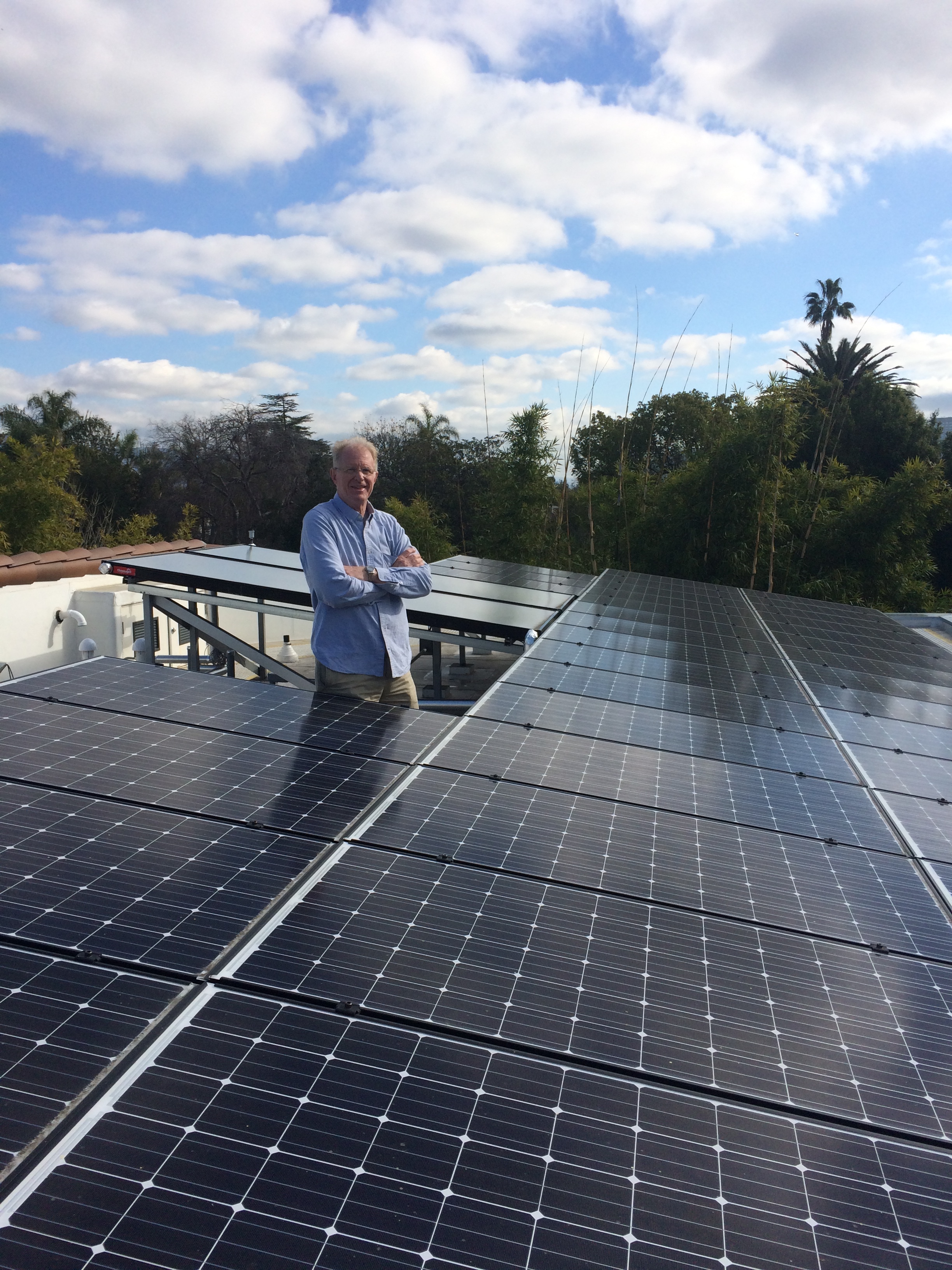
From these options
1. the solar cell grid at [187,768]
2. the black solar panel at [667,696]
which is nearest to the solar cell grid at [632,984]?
the solar cell grid at [187,768]

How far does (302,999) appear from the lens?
2.38 meters

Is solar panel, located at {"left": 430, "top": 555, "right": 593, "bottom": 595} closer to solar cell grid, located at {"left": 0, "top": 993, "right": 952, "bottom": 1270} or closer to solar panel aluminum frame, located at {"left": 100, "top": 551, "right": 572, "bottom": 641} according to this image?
solar panel aluminum frame, located at {"left": 100, "top": 551, "right": 572, "bottom": 641}

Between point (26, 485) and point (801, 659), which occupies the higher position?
point (26, 485)

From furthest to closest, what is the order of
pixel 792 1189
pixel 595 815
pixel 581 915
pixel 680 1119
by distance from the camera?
1. pixel 595 815
2. pixel 581 915
3. pixel 680 1119
4. pixel 792 1189

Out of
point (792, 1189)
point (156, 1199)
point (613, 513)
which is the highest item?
point (613, 513)

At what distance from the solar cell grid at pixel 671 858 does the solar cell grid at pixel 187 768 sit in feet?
0.85

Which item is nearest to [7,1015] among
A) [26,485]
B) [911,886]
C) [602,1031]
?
[602,1031]

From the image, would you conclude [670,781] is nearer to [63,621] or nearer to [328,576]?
[328,576]

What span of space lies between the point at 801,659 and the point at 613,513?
1353 centimetres

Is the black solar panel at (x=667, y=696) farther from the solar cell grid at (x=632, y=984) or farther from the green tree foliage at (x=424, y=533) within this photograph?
the green tree foliage at (x=424, y=533)

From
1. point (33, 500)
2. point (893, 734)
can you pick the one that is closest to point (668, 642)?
point (893, 734)

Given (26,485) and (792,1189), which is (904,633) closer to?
(792,1189)

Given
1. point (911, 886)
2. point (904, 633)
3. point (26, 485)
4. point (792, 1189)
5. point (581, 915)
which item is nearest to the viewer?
point (792, 1189)

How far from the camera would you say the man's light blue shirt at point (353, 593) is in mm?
5215
